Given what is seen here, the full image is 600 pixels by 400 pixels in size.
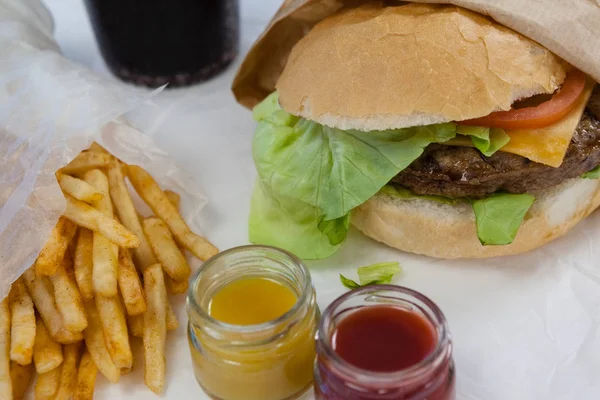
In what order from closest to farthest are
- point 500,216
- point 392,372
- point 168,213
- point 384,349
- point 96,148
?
point 392,372, point 384,349, point 500,216, point 168,213, point 96,148

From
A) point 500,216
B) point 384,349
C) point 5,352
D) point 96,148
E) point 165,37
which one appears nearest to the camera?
point 384,349

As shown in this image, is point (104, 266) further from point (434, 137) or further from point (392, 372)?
point (434, 137)

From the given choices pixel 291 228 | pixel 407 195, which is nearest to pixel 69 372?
pixel 291 228

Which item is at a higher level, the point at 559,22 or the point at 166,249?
the point at 559,22

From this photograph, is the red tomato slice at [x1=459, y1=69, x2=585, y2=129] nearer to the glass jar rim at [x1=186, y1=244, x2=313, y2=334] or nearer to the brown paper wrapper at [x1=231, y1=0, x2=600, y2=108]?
the brown paper wrapper at [x1=231, y1=0, x2=600, y2=108]

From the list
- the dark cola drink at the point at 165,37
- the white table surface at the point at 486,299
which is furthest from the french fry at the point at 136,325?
the dark cola drink at the point at 165,37

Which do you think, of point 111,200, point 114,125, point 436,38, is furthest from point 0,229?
point 436,38
